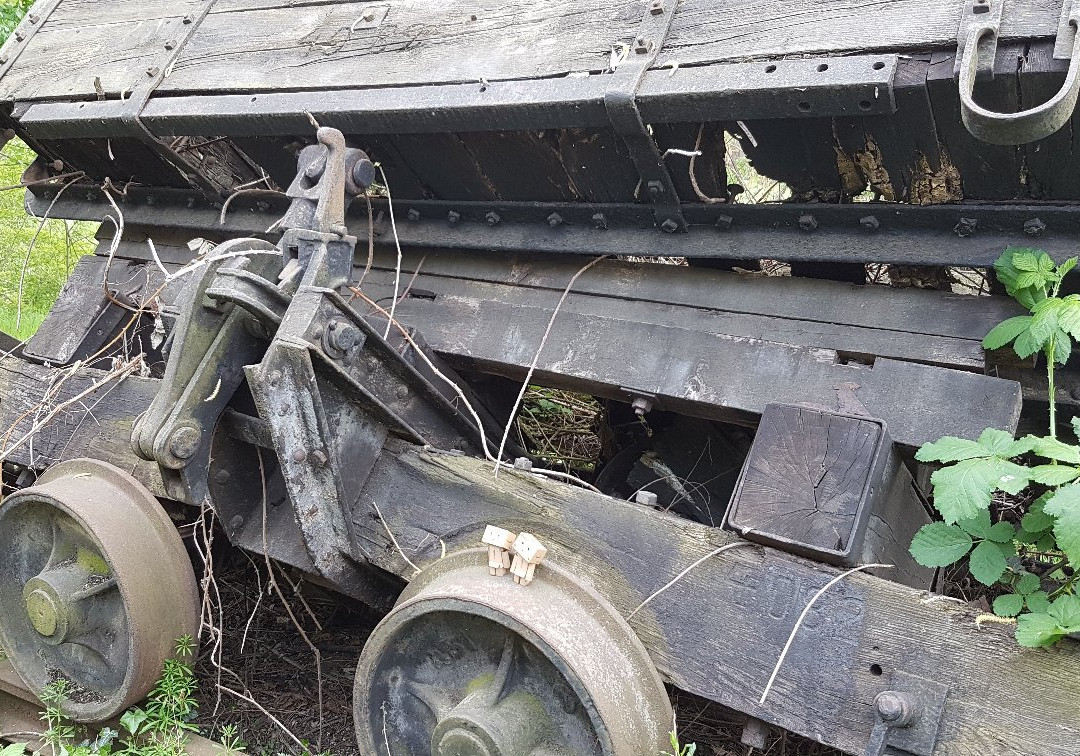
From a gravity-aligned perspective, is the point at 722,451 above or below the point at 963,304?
below

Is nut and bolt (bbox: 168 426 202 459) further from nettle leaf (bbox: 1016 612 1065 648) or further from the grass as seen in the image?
the grass

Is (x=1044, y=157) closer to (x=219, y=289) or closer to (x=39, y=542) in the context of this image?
(x=219, y=289)

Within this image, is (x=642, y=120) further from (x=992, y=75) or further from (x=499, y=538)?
(x=499, y=538)

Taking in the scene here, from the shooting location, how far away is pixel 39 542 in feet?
10.5

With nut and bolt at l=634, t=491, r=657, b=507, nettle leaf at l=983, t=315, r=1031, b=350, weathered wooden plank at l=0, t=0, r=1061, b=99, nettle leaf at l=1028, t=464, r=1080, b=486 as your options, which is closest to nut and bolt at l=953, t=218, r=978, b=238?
nettle leaf at l=983, t=315, r=1031, b=350

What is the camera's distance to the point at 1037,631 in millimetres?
1760

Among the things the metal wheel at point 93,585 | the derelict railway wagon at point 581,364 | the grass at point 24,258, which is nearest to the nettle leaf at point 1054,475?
the derelict railway wagon at point 581,364

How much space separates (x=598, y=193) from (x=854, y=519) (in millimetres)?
1296

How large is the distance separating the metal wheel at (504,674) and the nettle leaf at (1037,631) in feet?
2.63

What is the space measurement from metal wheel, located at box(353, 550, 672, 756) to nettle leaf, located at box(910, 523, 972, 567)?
0.67 metres

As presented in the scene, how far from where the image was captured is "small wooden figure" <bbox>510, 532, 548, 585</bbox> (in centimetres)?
222

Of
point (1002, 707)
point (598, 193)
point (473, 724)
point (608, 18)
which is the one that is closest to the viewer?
point (1002, 707)

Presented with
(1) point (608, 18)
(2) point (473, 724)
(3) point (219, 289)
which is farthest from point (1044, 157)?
(3) point (219, 289)

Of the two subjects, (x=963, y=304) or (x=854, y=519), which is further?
(x=963, y=304)
